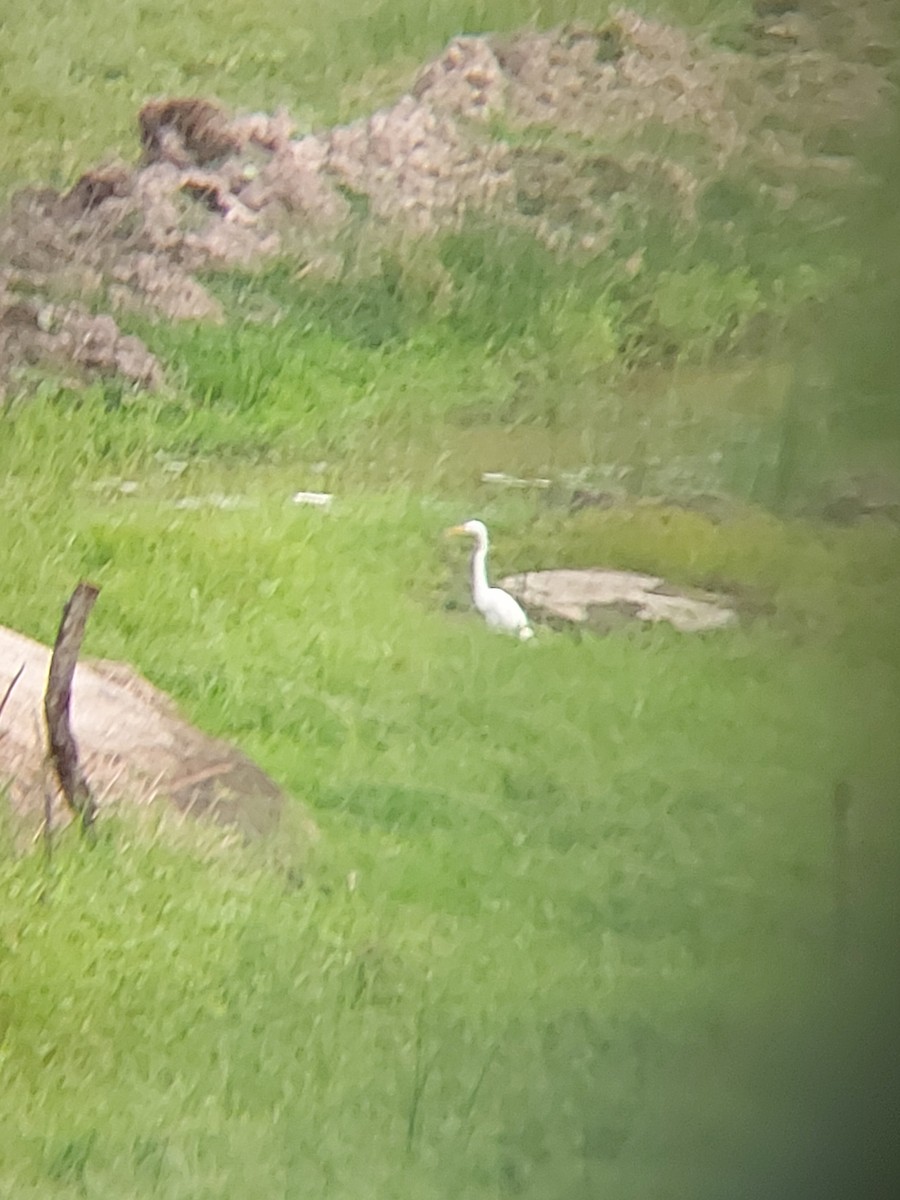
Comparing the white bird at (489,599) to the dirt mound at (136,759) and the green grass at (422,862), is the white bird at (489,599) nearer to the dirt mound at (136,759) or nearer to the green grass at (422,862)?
the green grass at (422,862)

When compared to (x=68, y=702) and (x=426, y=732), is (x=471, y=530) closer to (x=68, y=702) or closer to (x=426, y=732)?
(x=426, y=732)

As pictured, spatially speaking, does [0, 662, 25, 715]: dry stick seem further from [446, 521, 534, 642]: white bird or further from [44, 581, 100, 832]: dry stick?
[446, 521, 534, 642]: white bird

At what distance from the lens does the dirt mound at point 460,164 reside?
111 centimetres

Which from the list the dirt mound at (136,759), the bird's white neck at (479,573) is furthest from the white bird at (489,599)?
the dirt mound at (136,759)

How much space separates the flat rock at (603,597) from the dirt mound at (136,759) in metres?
0.33

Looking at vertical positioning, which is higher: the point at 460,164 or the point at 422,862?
the point at 460,164

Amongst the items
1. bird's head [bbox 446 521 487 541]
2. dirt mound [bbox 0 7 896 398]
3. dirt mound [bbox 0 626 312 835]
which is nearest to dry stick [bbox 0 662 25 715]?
dirt mound [bbox 0 626 312 835]

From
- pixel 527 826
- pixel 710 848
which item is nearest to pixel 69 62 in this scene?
pixel 527 826

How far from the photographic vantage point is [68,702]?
3.82 ft

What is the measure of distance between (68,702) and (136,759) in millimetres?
92

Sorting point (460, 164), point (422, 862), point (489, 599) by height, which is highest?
point (460, 164)

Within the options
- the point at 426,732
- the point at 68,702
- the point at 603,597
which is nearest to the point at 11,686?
the point at 68,702

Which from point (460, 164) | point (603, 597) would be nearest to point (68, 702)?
point (603, 597)

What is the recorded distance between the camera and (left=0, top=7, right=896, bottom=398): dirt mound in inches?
43.5
